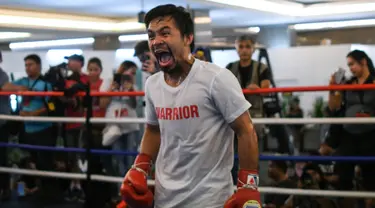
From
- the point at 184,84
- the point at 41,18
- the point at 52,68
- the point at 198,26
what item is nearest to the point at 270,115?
the point at 52,68

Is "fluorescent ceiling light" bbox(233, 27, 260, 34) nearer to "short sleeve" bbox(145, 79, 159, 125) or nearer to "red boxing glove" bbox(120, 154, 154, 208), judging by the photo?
"short sleeve" bbox(145, 79, 159, 125)

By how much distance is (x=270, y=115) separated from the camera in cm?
445

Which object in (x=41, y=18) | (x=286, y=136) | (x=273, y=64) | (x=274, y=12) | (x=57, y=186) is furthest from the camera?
(x=41, y=18)

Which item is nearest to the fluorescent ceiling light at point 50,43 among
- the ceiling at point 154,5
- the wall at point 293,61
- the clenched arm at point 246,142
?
the ceiling at point 154,5

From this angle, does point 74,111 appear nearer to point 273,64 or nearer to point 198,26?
point 273,64

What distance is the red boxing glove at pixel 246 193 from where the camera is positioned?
2027mm

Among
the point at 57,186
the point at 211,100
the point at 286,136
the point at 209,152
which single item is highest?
the point at 211,100

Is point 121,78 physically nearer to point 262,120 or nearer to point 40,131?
point 40,131

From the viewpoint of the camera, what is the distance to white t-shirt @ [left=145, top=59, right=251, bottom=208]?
6.95ft

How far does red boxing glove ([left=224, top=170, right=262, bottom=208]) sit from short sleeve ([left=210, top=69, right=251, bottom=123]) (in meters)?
0.20

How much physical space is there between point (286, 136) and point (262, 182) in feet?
1.53

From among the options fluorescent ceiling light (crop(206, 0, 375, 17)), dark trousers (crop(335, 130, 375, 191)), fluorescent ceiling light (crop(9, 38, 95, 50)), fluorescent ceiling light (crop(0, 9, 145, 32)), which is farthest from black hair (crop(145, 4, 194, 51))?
fluorescent ceiling light (crop(9, 38, 95, 50))

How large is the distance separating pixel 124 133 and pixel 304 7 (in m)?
7.68

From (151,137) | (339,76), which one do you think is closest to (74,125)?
(339,76)
